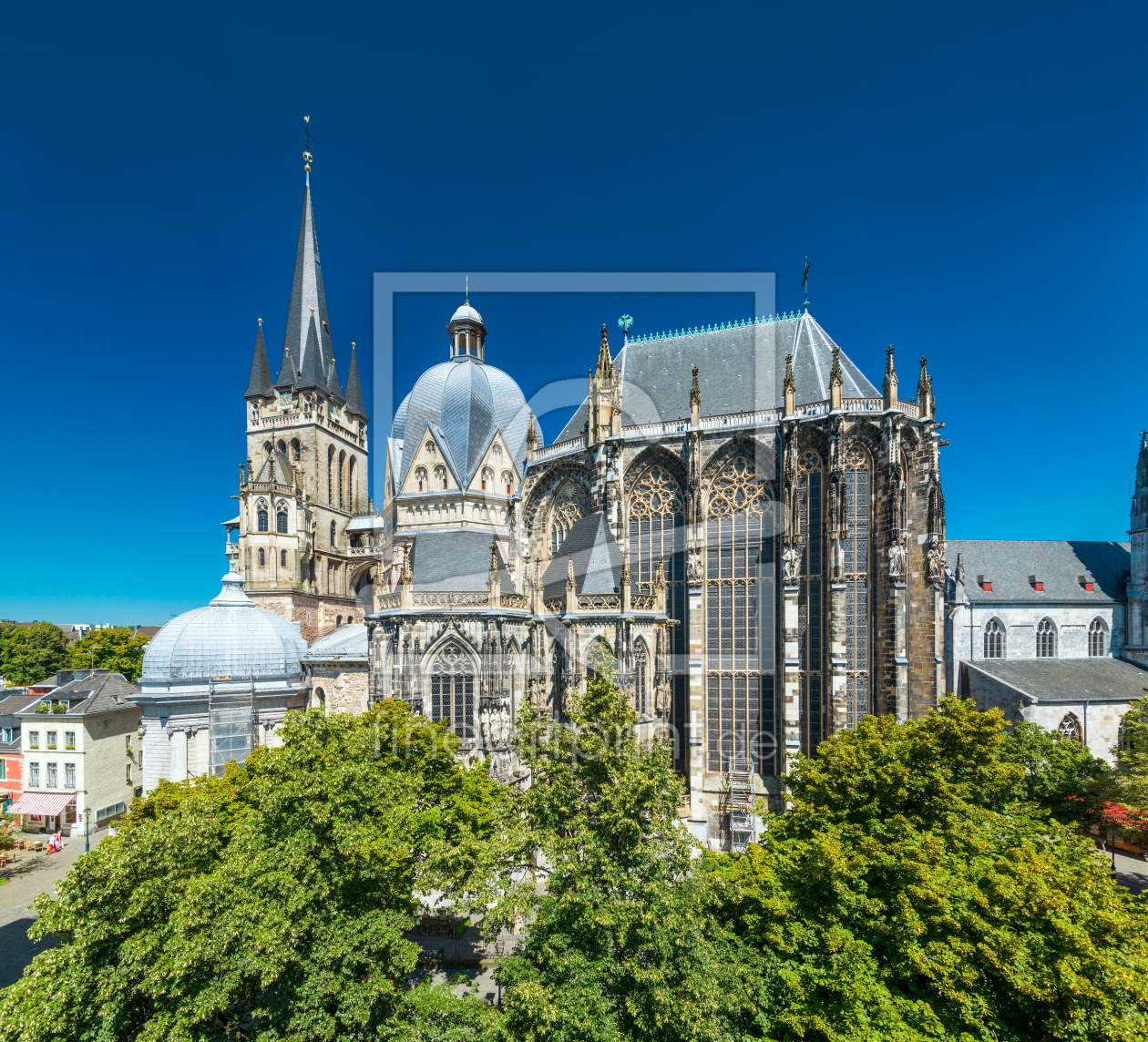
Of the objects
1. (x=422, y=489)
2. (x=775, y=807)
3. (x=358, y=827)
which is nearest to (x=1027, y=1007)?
(x=358, y=827)

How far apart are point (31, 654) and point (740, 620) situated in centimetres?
7856

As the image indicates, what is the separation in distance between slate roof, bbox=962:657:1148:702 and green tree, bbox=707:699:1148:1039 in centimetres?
2173

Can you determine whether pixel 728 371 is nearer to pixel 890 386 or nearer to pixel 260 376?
pixel 890 386

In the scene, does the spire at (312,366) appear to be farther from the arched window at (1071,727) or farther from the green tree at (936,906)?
the arched window at (1071,727)

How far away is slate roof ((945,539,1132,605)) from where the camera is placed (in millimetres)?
38250

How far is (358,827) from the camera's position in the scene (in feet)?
38.2

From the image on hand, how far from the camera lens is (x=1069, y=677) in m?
34.3

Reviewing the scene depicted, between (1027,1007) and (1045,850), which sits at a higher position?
(1045,850)

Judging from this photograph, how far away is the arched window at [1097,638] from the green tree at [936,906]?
106 ft

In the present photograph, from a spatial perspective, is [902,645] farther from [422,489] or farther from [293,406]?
[293,406]

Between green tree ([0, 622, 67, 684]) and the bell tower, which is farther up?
the bell tower

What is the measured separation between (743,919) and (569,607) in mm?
13773

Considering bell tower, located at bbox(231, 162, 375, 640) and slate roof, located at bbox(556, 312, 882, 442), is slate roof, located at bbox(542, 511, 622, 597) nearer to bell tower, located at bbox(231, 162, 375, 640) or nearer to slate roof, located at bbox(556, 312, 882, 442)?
slate roof, located at bbox(556, 312, 882, 442)

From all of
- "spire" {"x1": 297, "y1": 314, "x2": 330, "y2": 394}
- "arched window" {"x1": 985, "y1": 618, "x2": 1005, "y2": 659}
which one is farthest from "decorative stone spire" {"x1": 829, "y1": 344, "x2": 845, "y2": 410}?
"spire" {"x1": 297, "y1": 314, "x2": 330, "y2": 394}
